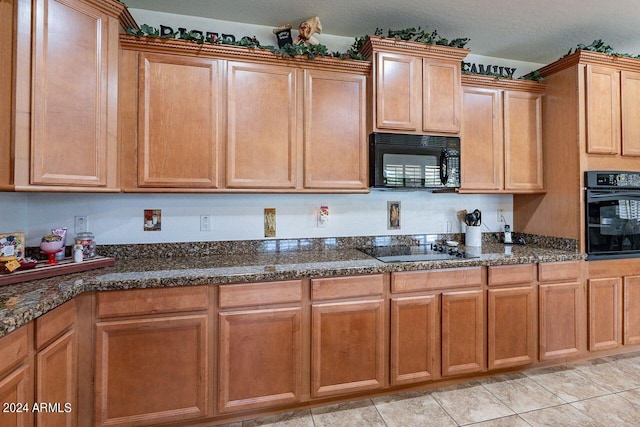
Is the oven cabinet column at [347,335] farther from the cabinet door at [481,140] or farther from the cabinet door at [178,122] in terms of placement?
the cabinet door at [481,140]

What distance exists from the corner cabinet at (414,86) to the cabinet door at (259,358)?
1509mm

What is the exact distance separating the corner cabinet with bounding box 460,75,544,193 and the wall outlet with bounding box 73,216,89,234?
112 inches

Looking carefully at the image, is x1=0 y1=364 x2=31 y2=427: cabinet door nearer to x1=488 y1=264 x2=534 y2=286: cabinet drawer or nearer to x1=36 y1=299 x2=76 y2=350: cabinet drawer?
x1=36 y1=299 x2=76 y2=350: cabinet drawer

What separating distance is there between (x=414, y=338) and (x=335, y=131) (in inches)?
60.8

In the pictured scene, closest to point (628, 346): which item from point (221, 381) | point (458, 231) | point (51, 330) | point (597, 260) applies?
point (597, 260)

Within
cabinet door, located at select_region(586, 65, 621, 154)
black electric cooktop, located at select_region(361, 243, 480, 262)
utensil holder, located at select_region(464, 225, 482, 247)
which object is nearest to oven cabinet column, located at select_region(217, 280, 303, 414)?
black electric cooktop, located at select_region(361, 243, 480, 262)

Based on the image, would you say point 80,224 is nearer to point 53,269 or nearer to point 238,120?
point 53,269

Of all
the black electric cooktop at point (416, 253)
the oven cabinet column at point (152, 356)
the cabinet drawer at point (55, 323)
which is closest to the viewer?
the cabinet drawer at point (55, 323)

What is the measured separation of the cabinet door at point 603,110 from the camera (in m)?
2.50

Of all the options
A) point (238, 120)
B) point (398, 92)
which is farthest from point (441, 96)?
point (238, 120)

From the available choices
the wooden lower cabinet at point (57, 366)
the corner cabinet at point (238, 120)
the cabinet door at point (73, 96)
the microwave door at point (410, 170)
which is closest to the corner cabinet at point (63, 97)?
the cabinet door at point (73, 96)

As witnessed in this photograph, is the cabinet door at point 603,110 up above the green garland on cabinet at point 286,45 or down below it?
below

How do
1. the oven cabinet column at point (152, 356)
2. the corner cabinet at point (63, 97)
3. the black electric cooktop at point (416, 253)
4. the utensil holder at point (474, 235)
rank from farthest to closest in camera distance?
the utensil holder at point (474, 235)
the black electric cooktop at point (416, 253)
the oven cabinet column at point (152, 356)
the corner cabinet at point (63, 97)

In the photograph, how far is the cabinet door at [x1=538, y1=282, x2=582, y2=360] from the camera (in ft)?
7.77
